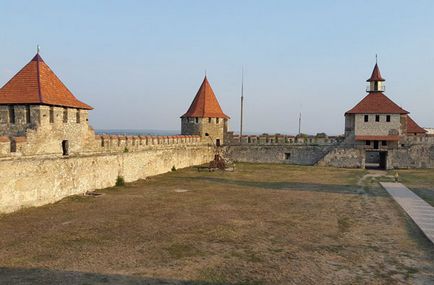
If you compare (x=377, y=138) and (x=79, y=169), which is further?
(x=377, y=138)

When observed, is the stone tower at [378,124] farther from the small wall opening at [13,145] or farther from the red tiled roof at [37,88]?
the small wall opening at [13,145]

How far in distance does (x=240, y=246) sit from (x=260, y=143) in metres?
27.4

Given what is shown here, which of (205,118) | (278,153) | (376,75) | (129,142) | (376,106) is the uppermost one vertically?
(376,75)

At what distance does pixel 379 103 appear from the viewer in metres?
33.1

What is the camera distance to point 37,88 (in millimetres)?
15430

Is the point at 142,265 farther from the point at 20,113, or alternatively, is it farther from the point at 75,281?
the point at 20,113

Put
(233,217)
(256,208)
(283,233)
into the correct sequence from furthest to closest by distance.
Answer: (256,208)
(233,217)
(283,233)

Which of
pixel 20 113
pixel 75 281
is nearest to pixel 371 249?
pixel 75 281

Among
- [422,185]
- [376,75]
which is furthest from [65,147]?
[376,75]

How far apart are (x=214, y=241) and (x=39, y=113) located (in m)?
9.74

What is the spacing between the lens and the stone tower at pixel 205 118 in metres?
34.5

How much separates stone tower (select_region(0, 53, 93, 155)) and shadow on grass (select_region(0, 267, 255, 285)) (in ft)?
23.6

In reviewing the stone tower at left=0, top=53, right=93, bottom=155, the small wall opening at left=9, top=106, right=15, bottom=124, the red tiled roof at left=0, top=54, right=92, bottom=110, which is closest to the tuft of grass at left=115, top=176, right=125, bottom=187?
the stone tower at left=0, top=53, right=93, bottom=155

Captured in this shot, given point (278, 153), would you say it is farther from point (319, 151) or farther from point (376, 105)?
point (376, 105)
